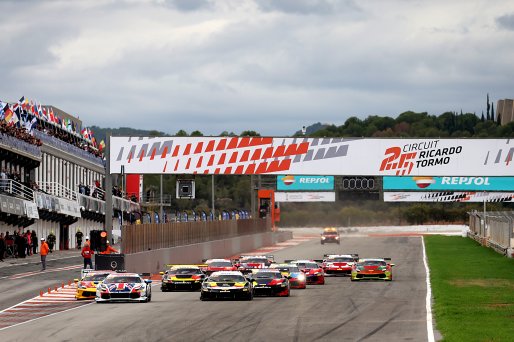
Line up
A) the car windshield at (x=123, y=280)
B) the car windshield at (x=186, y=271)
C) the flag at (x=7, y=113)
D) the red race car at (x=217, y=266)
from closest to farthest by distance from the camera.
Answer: the car windshield at (x=123, y=280), the car windshield at (x=186, y=271), the red race car at (x=217, y=266), the flag at (x=7, y=113)

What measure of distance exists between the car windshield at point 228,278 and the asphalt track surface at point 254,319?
0.93 meters

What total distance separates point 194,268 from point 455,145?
2828 centimetres

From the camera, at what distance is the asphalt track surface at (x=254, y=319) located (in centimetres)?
2759

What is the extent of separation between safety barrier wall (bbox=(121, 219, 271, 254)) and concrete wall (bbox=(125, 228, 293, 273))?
0.39 meters

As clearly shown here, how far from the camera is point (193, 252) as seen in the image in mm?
70625

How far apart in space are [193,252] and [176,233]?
11.8ft

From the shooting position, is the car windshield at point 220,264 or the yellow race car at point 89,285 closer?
the yellow race car at point 89,285

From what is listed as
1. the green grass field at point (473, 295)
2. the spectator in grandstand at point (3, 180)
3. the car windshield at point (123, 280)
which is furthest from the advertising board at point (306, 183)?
the car windshield at point (123, 280)

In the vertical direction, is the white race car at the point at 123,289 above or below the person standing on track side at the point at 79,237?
below

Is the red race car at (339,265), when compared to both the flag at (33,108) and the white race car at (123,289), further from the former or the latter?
the flag at (33,108)

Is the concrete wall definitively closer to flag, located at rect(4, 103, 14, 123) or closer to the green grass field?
the green grass field

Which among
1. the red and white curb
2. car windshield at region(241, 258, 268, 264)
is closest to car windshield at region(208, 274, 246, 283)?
the red and white curb

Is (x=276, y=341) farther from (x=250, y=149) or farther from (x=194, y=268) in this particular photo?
(x=250, y=149)

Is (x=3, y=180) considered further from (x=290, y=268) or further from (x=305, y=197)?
(x=305, y=197)
